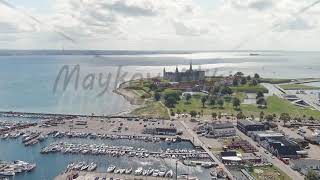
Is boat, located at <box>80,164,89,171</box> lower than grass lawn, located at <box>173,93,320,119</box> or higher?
lower

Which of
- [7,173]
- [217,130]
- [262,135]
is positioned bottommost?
[7,173]

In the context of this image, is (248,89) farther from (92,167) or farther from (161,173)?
(92,167)

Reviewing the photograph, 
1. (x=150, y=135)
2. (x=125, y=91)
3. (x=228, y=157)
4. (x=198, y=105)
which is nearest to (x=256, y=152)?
(x=228, y=157)

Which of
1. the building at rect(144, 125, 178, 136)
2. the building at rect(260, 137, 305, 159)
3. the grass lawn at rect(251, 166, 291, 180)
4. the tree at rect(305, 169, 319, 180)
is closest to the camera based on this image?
the tree at rect(305, 169, 319, 180)

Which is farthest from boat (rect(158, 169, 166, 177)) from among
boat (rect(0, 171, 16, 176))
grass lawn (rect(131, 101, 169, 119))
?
grass lawn (rect(131, 101, 169, 119))

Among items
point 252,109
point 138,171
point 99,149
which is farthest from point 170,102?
point 138,171

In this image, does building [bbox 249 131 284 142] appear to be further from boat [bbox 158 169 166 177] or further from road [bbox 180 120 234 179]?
boat [bbox 158 169 166 177]

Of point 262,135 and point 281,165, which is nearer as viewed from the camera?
point 281,165
